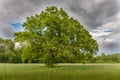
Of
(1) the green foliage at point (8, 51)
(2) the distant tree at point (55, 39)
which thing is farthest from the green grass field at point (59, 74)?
(1) the green foliage at point (8, 51)

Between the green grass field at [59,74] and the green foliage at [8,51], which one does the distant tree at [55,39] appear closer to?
the green grass field at [59,74]

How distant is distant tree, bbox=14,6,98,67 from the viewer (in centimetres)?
3036

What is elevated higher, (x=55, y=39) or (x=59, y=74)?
(x=55, y=39)

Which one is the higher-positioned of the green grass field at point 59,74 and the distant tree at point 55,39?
the distant tree at point 55,39

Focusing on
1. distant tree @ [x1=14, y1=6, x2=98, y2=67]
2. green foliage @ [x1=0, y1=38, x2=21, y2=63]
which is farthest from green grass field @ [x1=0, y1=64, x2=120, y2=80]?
green foliage @ [x1=0, y1=38, x2=21, y2=63]

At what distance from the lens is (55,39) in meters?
30.1

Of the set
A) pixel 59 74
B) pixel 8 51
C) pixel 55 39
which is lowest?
pixel 59 74

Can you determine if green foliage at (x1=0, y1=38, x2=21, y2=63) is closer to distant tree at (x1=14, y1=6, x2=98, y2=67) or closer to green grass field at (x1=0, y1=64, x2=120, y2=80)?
distant tree at (x1=14, y1=6, x2=98, y2=67)

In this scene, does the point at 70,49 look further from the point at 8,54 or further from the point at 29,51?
the point at 8,54

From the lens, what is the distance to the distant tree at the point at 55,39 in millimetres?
30361

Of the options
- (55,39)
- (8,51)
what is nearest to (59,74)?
(55,39)

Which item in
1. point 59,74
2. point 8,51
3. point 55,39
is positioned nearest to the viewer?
point 59,74

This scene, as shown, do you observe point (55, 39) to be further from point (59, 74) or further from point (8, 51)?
point (8, 51)

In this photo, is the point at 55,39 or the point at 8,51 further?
the point at 8,51
